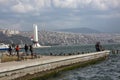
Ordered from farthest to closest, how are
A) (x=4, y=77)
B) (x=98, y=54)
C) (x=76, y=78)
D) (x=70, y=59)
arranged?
1. (x=98, y=54)
2. (x=70, y=59)
3. (x=76, y=78)
4. (x=4, y=77)

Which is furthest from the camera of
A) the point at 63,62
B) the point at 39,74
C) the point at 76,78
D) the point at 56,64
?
the point at 63,62

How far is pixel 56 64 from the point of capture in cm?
4234

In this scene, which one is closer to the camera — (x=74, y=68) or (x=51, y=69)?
(x=51, y=69)

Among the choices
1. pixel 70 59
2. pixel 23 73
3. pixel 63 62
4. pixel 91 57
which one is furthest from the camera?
pixel 91 57

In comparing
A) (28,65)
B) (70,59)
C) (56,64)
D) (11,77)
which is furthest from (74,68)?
(11,77)

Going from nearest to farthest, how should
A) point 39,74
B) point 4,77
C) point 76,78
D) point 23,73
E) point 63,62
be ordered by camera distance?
point 4,77 < point 23,73 < point 39,74 < point 76,78 < point 63,62

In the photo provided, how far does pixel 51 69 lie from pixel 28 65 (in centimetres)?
657

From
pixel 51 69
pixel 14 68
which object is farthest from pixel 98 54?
pixel 14 68

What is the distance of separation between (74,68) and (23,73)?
17722 mm

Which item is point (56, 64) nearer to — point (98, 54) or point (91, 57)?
point (91, 57)

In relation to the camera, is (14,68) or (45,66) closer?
(14,68)

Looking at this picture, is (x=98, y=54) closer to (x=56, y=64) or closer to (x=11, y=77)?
(x=56, y=64)

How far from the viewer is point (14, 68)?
31.5 metres

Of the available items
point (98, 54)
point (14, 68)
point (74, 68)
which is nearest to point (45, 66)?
point (14, 68)
